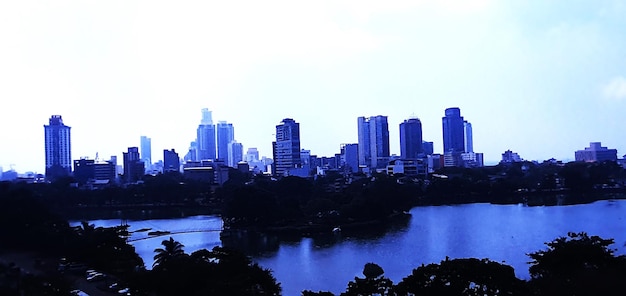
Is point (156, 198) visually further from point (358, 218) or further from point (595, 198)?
point (595, 198)

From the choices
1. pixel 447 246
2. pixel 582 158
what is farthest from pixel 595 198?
pixel 582 158

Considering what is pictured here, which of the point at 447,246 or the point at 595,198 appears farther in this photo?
the point at 595,198

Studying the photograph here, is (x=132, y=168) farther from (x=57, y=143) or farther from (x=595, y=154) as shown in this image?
(x=595, y=154)

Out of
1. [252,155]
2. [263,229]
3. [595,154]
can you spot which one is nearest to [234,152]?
[252,155]

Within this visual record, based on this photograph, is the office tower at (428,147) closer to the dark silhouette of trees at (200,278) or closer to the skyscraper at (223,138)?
the skyscraper at (223,138)

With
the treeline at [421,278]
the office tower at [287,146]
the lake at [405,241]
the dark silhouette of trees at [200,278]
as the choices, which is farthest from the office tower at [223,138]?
the dark silhouette of trees at [200,278]

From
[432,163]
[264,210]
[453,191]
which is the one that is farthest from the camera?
[432,163]
